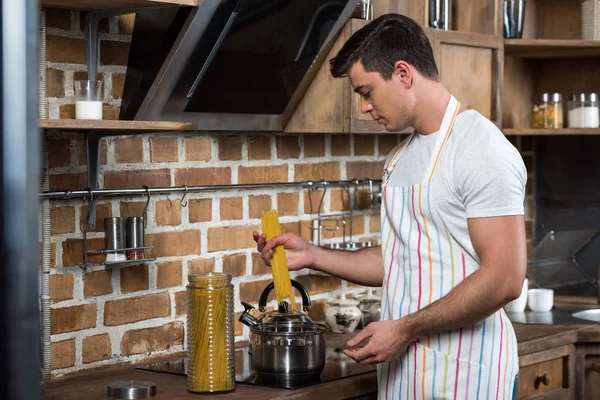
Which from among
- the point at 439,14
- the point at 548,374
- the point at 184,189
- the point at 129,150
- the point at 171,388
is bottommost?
the point at 548,374

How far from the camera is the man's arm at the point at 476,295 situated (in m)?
1.87

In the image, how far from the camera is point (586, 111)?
11.4 ft

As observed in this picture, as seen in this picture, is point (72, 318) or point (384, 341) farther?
point (72, 318)

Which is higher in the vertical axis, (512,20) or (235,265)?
(512,20)

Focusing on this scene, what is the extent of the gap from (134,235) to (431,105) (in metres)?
0.86

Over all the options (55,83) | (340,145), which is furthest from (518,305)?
(55,83)

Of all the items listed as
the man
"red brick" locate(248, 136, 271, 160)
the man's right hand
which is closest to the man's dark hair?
the man

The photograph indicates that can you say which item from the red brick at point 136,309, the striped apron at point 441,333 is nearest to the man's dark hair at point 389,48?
the striped apron at point 441,333

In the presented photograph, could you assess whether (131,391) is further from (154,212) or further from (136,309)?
(154,212)

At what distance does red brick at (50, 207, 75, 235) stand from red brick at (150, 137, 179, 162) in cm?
32

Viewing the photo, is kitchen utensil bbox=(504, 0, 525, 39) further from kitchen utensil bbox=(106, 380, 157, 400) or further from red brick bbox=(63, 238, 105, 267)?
kitchen utensil bbox=(106, 380, 157, 400)

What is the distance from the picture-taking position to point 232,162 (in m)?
2.79

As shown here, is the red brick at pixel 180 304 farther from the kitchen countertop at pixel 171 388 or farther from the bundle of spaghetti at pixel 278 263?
the bundle of spaghetti at pixel 278 263

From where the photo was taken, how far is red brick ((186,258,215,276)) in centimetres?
267
